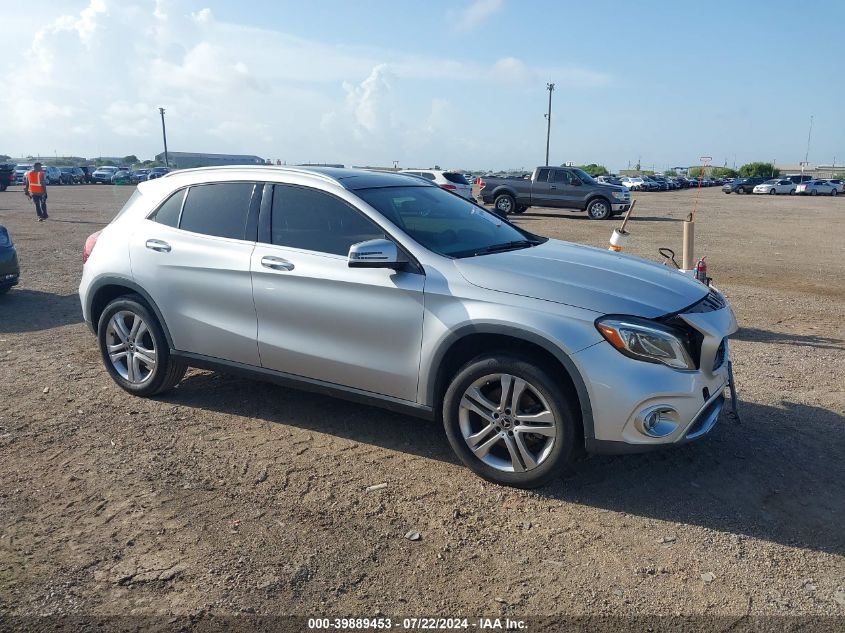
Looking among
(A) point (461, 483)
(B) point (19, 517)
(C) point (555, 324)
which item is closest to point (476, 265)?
(C) point (555, 324)

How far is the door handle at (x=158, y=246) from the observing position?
5.11 m

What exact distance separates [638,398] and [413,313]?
133cm

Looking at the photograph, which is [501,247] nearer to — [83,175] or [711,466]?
[711,466]

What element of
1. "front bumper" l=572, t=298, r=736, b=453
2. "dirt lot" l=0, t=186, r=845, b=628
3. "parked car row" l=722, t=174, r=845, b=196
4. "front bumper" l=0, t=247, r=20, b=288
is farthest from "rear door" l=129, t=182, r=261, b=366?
"parked car row" l=722, t=174, r=845, b=196

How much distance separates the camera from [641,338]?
3643mm

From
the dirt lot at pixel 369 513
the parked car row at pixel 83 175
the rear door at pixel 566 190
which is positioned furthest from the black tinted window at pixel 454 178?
the parked car row at pixel 83 175

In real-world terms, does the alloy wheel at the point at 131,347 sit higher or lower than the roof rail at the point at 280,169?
lower

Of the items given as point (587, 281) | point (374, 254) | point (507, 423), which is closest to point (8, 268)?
point (374, 254)

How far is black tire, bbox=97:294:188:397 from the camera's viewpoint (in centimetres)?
523

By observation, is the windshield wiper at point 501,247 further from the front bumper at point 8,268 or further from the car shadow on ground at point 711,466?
the front bumper at point 8,268

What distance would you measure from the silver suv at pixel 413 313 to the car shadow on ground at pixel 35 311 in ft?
9.17

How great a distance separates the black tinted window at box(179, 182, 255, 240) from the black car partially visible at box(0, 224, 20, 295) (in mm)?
5351

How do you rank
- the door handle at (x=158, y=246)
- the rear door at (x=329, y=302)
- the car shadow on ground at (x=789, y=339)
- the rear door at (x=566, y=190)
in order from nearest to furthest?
the rear door at (x=329, y=302)
the door handle at (x=158, y=246)
the car shadow on ground at (x=789, y=339)
the rear door at (x=566, y=190)

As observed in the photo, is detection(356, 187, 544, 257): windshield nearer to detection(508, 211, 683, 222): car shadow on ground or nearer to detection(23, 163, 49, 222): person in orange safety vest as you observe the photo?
detection(23, 163, 49, 222): person in orange safety vest
